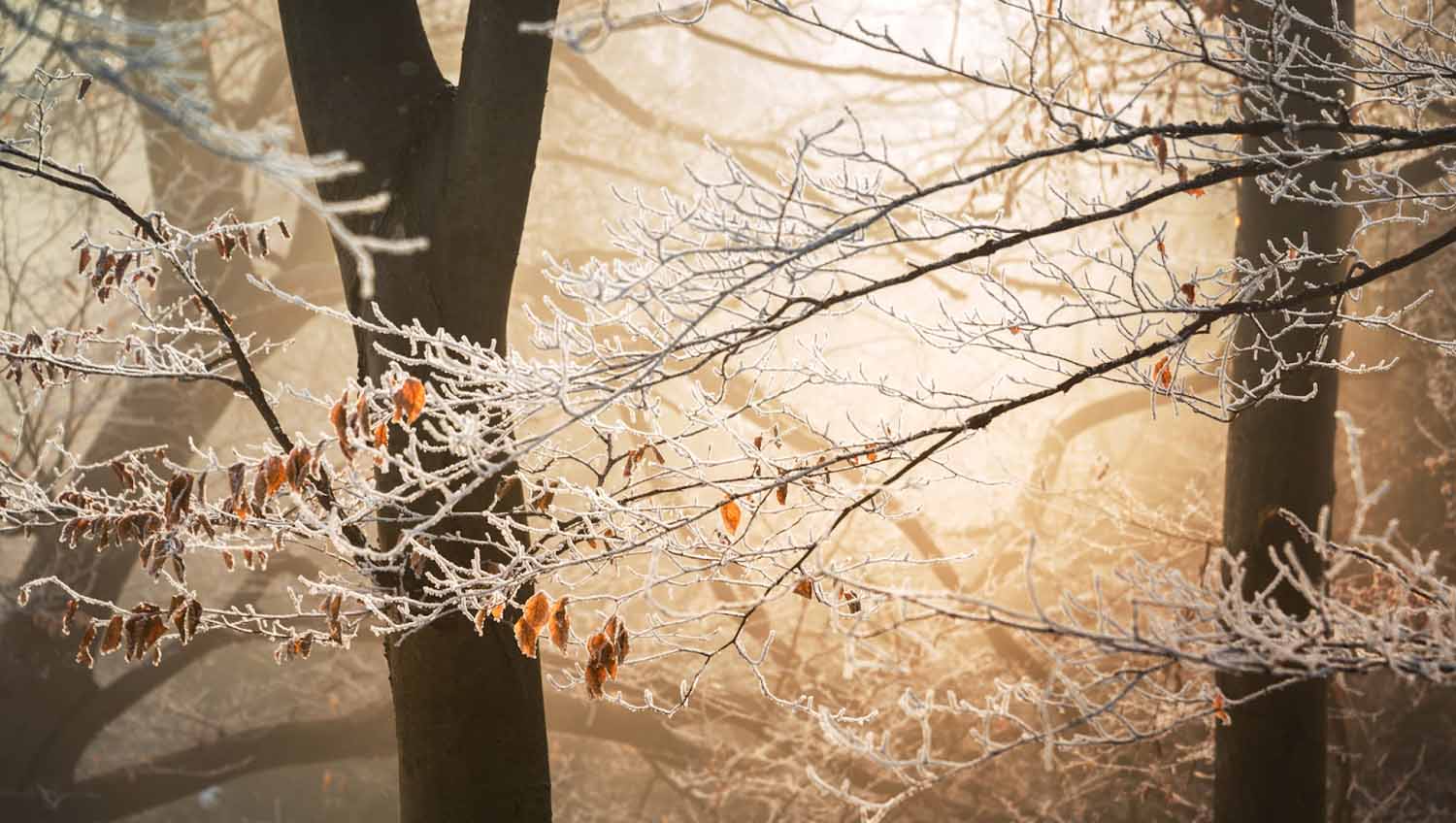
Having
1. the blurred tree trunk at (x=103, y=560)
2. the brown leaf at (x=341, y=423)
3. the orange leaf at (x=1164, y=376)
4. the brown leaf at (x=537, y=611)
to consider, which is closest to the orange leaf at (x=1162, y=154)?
the orange leaf at (x=1164, y=376)

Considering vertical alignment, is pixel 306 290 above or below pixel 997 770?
above

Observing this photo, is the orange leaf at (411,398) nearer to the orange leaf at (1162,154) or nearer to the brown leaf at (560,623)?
the brown leaf at (560,623)

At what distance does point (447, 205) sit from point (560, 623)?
3.65 feet

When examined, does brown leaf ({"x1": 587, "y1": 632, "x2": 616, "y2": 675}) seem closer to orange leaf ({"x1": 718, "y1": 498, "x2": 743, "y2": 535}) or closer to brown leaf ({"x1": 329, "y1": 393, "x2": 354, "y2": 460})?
orange leaf ({"x1": 718, "y1": 498, "x2": 743, "y2": 535})

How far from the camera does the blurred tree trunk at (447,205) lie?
274 cm

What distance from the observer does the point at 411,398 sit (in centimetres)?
214

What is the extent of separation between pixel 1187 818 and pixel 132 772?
27.5ft

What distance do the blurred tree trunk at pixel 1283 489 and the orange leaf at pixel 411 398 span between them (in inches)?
131

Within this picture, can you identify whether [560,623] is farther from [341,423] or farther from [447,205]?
[447,205]

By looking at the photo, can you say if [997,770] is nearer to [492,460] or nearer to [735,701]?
[735,701]

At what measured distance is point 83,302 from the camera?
25.8 ft

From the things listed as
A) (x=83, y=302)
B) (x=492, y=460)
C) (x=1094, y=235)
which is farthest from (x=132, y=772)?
(x=1094, y=235)

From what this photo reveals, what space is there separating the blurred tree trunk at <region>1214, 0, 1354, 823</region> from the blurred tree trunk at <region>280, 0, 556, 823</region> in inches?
114

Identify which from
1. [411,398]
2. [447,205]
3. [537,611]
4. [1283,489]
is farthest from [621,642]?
[1283,489]
